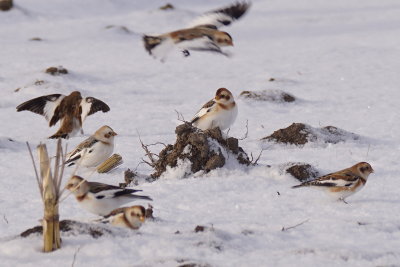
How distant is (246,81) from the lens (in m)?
16.4

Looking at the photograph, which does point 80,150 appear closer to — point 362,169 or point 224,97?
point 224,97

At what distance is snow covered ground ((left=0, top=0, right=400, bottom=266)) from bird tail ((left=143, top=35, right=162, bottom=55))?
144 centimetres

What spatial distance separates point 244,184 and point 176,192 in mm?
805

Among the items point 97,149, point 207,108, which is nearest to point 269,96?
point 207,108

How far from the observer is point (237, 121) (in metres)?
12.7

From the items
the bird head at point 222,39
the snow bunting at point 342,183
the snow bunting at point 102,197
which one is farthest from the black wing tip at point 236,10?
the snow bunting at point 102,197

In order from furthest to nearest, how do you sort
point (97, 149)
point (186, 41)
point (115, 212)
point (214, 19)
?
point (97, 149) → point (214, 19) → point (115, 212) → point (186, 41)

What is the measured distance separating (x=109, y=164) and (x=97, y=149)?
9.6 inches

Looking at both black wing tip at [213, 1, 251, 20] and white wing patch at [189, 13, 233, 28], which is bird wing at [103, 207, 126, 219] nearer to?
white wing patch at [189, 13, 233, 28]

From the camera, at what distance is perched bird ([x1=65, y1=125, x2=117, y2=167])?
951cm

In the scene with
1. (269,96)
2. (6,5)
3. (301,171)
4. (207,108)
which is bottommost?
(6,5)

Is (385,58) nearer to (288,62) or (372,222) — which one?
(288,62)

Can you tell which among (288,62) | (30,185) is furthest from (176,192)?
(288,62)

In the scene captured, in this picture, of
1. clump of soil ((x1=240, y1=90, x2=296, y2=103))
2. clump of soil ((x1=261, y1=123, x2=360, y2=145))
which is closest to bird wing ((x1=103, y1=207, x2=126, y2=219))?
clump of soil ((x1=261, y1=123, x2=360, y2=145))
